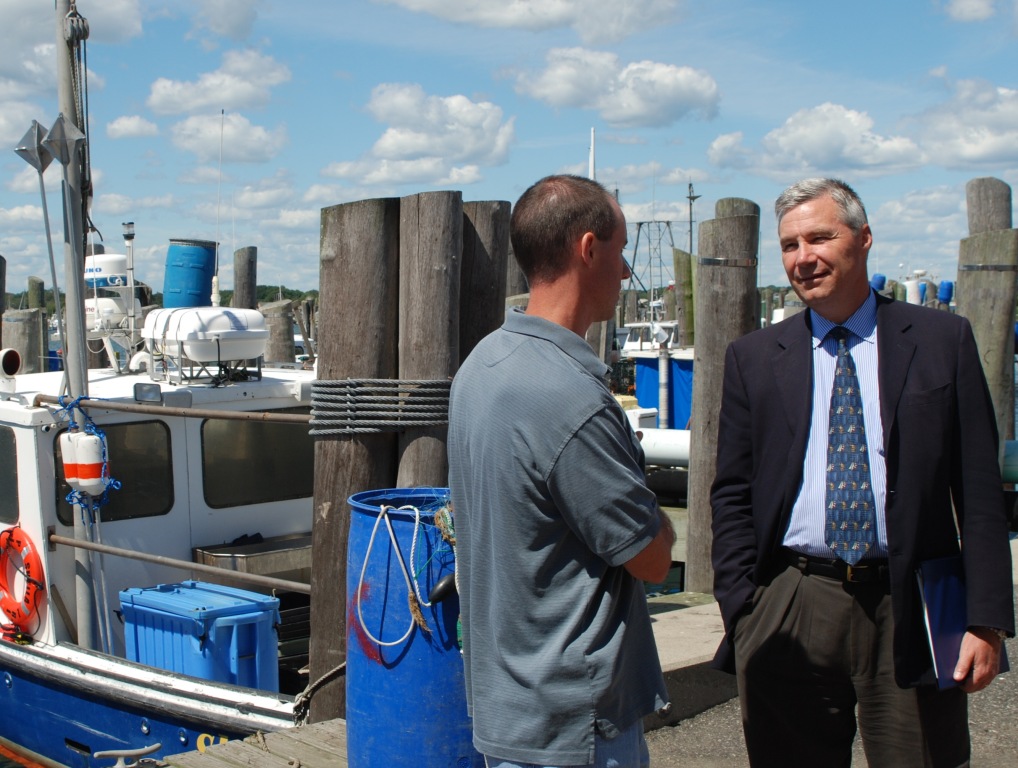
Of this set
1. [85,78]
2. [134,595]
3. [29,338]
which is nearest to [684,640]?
[134,595]

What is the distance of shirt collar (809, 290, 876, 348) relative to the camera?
9.21 feet

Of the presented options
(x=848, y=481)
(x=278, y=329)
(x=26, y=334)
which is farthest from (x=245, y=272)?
(x=848, y=481)

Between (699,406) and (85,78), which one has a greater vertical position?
(85,78)

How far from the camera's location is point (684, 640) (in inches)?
203

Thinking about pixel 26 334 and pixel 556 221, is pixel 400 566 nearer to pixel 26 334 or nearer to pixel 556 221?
pixel 556 221

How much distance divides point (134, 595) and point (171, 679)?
2.05 ft

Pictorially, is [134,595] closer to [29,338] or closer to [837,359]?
[837,359]

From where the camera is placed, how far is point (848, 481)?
8.79 ft

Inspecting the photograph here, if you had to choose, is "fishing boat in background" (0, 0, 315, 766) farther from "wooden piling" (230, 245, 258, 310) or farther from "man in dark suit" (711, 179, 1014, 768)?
"wooden piling" (230, 245, 258, 310)

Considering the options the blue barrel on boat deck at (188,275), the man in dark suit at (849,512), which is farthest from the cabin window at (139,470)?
the man in dark suit at (849,512)

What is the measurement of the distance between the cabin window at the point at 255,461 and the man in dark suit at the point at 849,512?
177 inches

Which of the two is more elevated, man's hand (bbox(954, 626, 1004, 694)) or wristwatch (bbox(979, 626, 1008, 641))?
wristwatch (bbox(979, 626, 1008, 641))

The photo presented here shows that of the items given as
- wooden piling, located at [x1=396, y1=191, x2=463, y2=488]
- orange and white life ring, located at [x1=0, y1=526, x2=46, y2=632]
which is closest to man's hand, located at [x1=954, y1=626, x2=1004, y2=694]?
wooden piling, located at [x1=396, y1=191, x2=463, y2=488]

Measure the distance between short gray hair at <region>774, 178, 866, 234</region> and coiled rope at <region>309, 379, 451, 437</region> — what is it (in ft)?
4.65
